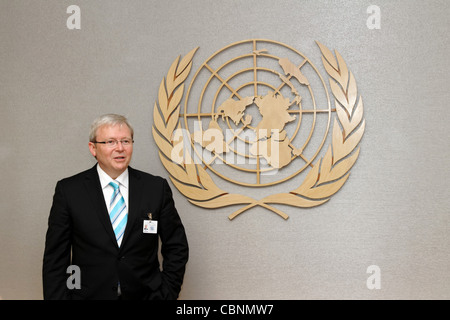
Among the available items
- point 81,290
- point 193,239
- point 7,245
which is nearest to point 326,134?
point 193,239

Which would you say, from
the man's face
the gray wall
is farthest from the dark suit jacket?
the gray wall

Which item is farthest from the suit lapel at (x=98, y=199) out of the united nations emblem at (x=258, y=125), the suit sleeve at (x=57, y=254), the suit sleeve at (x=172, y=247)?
the united nations emblem at (x=258, y=125)

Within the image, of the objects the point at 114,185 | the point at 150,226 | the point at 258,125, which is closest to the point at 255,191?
the point at 258,125

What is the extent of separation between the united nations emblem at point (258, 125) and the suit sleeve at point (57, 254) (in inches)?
33.1

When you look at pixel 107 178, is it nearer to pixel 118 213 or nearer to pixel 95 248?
pixel 118 213

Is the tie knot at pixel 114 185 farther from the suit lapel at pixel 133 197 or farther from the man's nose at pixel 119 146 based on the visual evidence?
the man's nose at pixel 119 146

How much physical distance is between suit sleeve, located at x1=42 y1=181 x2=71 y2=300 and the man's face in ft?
0.85

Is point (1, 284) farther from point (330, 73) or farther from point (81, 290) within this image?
point (330, 73)

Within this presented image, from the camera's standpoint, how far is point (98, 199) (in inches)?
77.2

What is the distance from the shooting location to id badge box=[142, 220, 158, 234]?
1974 millimetres

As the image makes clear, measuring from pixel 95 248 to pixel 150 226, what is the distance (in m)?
0.27

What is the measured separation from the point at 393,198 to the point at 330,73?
2.81 feet

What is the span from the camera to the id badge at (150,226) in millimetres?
1974

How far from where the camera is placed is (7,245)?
277 cm
